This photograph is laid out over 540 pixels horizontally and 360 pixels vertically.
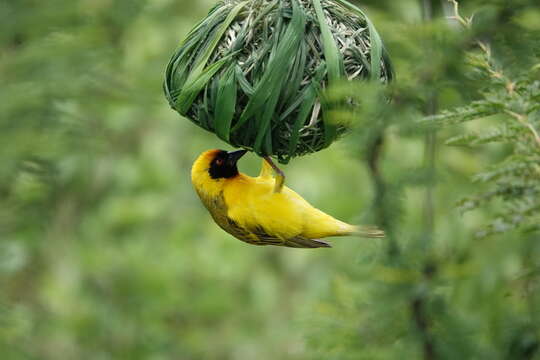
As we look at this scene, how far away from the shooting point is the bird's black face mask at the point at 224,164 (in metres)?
2.50

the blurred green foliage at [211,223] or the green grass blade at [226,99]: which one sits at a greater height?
the green grass blade at [226,99]

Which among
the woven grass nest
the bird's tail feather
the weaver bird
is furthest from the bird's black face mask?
the bird's tail feather

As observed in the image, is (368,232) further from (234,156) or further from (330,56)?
(330,56)

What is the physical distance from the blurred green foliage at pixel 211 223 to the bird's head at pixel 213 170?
42 centimetres

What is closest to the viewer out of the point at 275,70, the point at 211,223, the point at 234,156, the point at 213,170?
the point at 275,70

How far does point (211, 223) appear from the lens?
4961 mm

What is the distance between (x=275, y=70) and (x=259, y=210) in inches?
26.0

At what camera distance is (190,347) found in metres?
5.19

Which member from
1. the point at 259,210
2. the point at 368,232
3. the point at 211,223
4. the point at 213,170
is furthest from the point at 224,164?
the point at 211,223

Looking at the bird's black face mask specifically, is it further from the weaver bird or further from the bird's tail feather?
the bird's tail feather

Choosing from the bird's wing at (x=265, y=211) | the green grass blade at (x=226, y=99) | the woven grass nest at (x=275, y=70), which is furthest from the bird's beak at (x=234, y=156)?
the green grass blade at (x=226, y=99)

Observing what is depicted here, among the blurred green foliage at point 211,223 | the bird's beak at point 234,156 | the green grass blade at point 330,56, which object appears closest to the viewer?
the green grass blade at point 330,56

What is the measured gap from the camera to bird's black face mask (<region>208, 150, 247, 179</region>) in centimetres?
250

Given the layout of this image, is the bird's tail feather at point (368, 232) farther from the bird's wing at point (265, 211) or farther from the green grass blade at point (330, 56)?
the green grass blade at point (330, 56)
